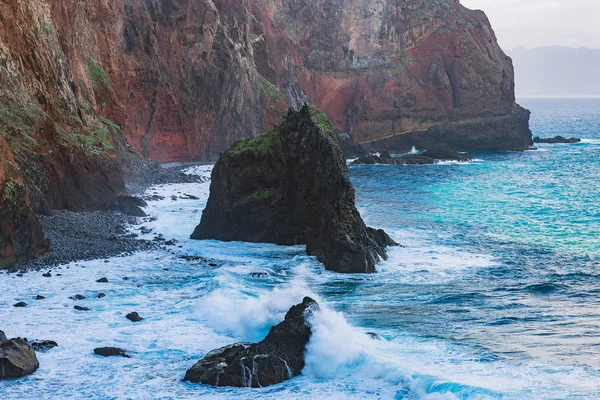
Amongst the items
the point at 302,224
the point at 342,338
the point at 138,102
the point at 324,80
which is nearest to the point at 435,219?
the point at 302,224

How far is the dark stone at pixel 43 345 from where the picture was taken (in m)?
17.0

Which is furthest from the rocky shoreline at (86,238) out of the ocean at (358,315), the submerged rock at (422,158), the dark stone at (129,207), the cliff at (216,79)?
the submerged rock at (422,158)

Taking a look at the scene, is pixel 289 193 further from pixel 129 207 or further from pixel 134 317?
pixel 134 317

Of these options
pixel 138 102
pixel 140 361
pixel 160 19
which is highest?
pixel 160 19

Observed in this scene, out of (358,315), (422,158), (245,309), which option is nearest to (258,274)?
(245,309)

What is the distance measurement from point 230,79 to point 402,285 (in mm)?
49463

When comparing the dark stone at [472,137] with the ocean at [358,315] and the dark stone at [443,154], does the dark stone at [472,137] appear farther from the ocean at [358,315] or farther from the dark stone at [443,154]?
the ocean at [358,315]

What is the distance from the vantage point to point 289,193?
3145 centimetres

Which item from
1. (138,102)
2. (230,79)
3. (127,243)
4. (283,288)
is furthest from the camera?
(230,79)

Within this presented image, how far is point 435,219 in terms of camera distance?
40062 millimetres

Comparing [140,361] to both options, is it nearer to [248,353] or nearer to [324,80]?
[248,353]

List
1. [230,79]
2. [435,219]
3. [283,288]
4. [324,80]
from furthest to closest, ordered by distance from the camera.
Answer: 1. [324,80]
2. [230,79]
3. [435,219]
4. [283,288]

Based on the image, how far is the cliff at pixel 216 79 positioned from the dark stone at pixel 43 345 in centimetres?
1162

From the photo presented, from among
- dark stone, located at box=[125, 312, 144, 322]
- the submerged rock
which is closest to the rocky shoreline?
dark stone, located at box=[125, 312, 144, 322]
